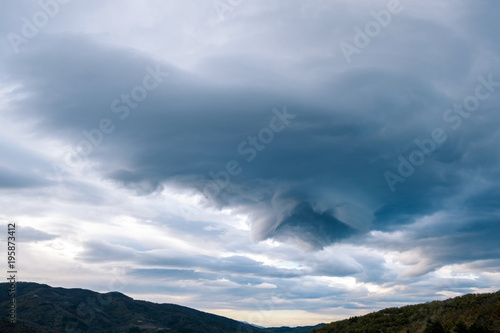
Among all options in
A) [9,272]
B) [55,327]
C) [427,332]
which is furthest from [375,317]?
[55,327]

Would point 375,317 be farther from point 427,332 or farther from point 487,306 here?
point 427,332

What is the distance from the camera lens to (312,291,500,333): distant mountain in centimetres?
3044

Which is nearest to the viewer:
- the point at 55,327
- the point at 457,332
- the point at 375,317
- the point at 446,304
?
the point at 457,332

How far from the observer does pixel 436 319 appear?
3284 cm

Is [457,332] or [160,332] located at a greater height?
[457,332]

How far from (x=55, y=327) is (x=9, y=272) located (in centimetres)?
16380

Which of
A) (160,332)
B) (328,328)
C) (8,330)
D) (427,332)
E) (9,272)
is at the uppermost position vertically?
(9,272)

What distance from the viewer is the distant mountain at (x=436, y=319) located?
30.4 meters

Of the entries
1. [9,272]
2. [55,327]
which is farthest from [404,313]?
[55,327]

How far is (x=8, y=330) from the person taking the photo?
4589 inches

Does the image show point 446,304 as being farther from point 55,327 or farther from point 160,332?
point 55,327

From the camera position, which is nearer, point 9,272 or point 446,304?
point 446,304

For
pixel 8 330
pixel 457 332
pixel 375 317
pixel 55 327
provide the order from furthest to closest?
pixel 55 327 < pixel 8 330 < pixel 375 317 < pixel 457 332

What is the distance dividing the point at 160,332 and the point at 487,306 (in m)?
189
